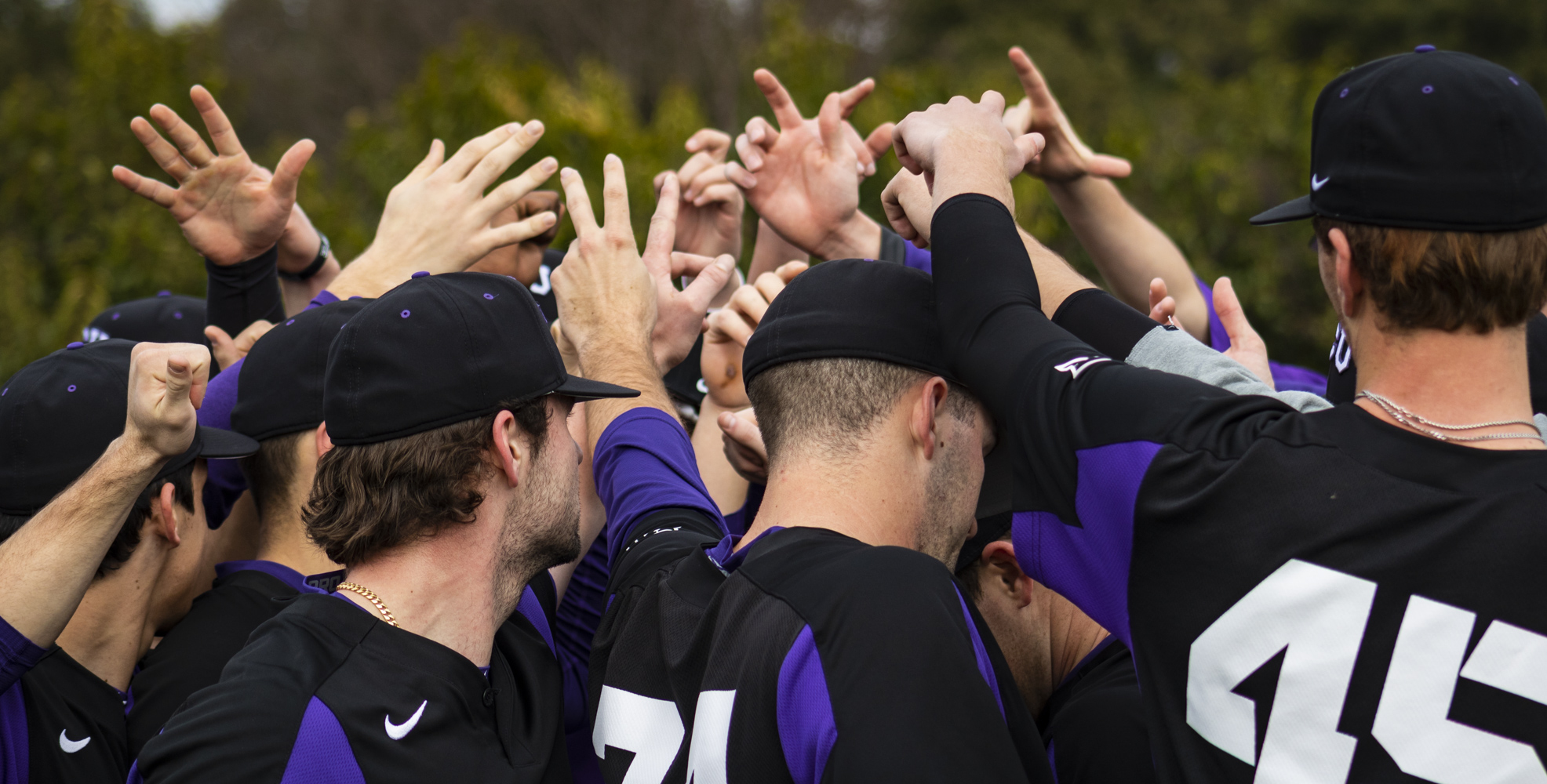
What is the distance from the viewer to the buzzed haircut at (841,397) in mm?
2137

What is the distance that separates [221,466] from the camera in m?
3.35

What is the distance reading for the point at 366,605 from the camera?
89.6 inches

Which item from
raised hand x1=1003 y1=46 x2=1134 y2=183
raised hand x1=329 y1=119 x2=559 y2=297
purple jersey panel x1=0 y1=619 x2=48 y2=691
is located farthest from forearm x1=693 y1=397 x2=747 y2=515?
purple jersey panel x1=0 y1=619 x2=48 y2=691

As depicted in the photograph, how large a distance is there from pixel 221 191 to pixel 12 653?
188 centimetres

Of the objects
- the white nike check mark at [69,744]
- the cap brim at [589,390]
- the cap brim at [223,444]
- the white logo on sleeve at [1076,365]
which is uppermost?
the white logo on sleeve at [1076,365]

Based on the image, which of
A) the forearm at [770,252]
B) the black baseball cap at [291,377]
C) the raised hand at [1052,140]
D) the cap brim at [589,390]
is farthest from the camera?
the forearm at [770,252]

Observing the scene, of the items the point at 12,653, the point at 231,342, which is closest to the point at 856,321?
the point at 12,653

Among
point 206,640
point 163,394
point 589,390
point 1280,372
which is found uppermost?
point 163,394

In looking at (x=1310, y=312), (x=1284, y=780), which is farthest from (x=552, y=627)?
(x=1310, y=312)

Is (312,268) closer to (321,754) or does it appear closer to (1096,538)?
A: (321,754)

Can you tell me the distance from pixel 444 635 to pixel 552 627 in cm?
60

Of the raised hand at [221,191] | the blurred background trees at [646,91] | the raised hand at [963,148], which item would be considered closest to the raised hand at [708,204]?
the raised hand at [221,191]

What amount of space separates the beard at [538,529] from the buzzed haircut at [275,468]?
2.64ft

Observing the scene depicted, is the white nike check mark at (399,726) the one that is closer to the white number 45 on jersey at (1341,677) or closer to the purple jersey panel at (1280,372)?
the white number 45 on jersey at (1341,677)
